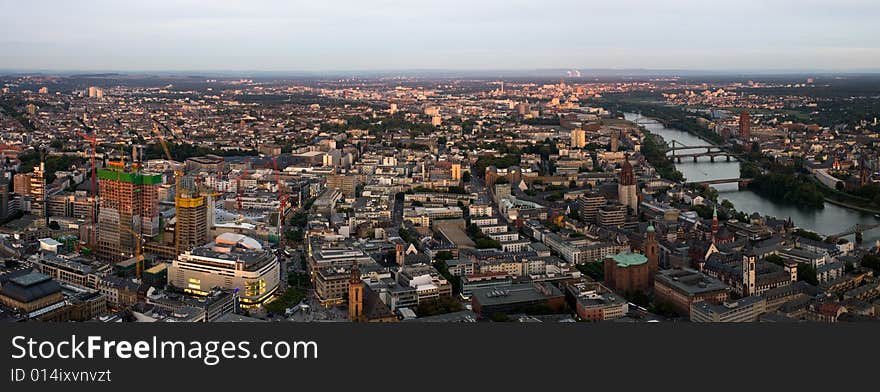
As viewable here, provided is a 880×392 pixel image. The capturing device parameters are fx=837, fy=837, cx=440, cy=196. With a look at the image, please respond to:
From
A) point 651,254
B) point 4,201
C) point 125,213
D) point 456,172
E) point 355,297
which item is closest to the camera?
point 355,297

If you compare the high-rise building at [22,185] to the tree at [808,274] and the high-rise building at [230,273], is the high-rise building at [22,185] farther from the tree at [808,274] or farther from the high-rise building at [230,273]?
the tree at [808,274]

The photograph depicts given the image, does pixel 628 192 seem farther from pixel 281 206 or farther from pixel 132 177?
pixel 132 177

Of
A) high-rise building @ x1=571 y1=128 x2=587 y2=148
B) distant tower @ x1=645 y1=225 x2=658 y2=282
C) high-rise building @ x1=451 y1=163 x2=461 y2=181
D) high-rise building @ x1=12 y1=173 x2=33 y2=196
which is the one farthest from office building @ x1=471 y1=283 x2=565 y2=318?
high-rise building @ x1=571 y1=128 x2=587 y2=148

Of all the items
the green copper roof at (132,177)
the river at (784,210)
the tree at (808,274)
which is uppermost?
the green copper roof at (132,177)

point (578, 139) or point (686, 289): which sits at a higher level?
point (578, 139)

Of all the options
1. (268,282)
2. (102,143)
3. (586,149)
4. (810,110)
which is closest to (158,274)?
(268,282)

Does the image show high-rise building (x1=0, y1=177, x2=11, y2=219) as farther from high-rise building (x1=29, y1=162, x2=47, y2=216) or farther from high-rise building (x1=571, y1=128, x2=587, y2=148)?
high-rise building (x1=571, y1=128, x2=587, y2=148)

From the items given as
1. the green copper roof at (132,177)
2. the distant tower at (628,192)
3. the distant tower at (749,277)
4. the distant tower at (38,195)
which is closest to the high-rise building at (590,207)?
the distant tower at (628,192)

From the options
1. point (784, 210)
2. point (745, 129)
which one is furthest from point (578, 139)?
point (784, 210)
